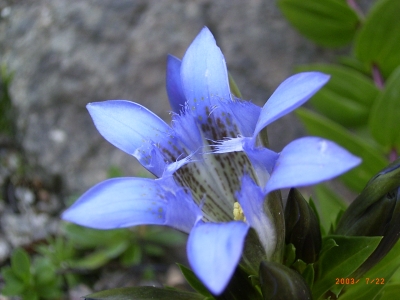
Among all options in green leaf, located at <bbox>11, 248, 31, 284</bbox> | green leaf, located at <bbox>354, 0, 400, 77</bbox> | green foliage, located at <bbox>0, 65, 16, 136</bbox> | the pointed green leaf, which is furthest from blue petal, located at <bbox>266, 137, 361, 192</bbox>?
green foliage, located at <bbox>0, 65, 16, 136</bbox>

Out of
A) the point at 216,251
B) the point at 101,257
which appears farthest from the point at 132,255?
the point at 216,251

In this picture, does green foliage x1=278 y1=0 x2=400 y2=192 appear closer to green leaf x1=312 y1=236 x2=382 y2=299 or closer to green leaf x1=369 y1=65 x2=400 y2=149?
green leaf x1=369 y1=65 x2=400 y2=149

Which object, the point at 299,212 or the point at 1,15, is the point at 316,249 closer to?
the point at 299,212

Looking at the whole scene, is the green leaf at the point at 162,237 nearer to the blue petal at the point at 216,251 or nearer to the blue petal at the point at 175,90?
the blue petal at the point at 175,90

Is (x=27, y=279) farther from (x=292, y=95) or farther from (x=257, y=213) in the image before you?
(x=292, y=95)

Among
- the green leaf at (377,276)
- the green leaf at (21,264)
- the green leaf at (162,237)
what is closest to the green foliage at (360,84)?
the green leaf at (377,276)
